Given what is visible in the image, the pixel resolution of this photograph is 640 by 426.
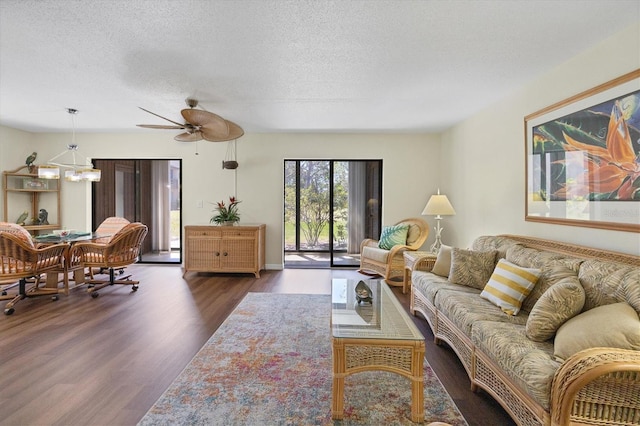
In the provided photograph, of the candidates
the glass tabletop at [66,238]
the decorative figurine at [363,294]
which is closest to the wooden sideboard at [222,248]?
the glass tabletop at [66,238]

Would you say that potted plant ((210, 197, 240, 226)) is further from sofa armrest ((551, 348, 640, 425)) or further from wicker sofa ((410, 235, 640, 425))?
sofa armrest ((551, 348, 640, 425))

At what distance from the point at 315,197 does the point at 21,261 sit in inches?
164

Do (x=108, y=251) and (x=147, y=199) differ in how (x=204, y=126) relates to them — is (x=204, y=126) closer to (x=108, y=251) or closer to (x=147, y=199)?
(x=108, y=251)

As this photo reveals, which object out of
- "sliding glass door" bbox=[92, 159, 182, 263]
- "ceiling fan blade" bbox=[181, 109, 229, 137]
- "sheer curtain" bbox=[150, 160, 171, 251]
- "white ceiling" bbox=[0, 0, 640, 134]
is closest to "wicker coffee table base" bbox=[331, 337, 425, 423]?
"white ceiling" bbox=[0, 0, 640, 134]

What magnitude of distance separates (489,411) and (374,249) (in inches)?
124

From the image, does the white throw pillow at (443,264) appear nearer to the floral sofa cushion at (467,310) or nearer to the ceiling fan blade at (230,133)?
the floral sofa cushion at (467,310)

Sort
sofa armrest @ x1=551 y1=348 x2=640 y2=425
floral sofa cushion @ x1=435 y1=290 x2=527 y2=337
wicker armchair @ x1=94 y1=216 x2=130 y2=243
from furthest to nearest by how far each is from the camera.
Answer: wicker armchair @ x1=94 y1=216 x2=130 y2=243 < floral sofa cushion @ x1=435 y1=290 x2=527 y2=337 < sofa armrest @ x1=551 y1=348 x2=640 y2=425

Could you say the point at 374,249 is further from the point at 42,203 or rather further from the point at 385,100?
the point at 42,203

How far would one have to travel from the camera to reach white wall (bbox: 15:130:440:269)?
5.58 meters

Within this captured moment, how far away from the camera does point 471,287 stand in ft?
9.30

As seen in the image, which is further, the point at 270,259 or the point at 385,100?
the point at 270,259

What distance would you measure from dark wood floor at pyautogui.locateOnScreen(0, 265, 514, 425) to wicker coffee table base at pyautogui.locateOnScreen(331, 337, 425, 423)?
0.37 metres

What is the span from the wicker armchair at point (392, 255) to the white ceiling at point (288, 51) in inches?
72.2

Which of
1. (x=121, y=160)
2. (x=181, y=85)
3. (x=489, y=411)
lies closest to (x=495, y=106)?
(x=489, y=411)
